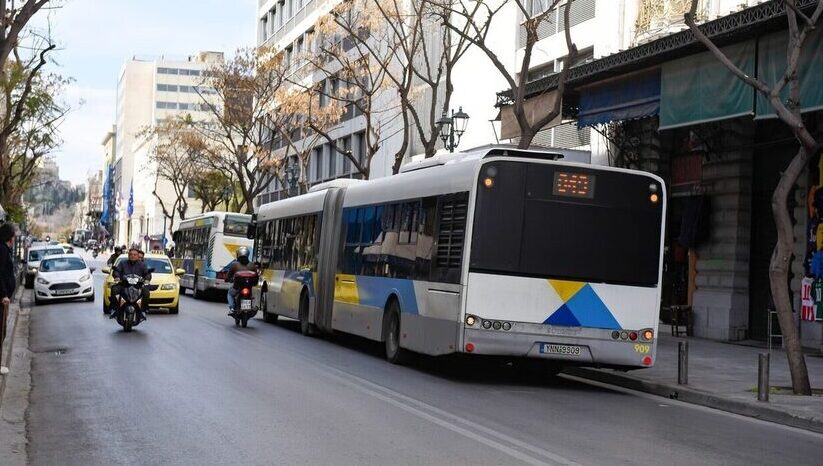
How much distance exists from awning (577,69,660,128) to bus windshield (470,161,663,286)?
7.95 meters

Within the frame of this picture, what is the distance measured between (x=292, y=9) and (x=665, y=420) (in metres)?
57.7

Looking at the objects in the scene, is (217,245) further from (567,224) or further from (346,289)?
(567,224)

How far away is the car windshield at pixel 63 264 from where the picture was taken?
36.6m

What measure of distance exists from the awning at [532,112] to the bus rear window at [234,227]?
15019 millimetres

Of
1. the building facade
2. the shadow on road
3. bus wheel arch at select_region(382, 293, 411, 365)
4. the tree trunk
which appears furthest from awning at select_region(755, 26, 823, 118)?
bus wheel arch at select_region(382, 293, 411, 365)

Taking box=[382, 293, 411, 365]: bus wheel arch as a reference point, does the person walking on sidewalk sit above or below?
above

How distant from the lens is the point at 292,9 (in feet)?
221

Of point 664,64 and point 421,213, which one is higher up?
point 664,64

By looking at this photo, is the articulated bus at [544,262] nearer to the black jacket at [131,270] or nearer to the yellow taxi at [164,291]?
the black jacket at [131,270]

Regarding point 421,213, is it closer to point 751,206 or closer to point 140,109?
point 751,206

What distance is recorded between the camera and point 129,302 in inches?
906

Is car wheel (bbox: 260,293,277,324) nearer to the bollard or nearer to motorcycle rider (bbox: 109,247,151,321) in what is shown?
motorcycle rider (bbox: 109,247,151,321)

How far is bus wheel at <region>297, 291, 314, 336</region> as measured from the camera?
2400 cm

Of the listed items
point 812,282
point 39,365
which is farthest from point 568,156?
point 39,365
